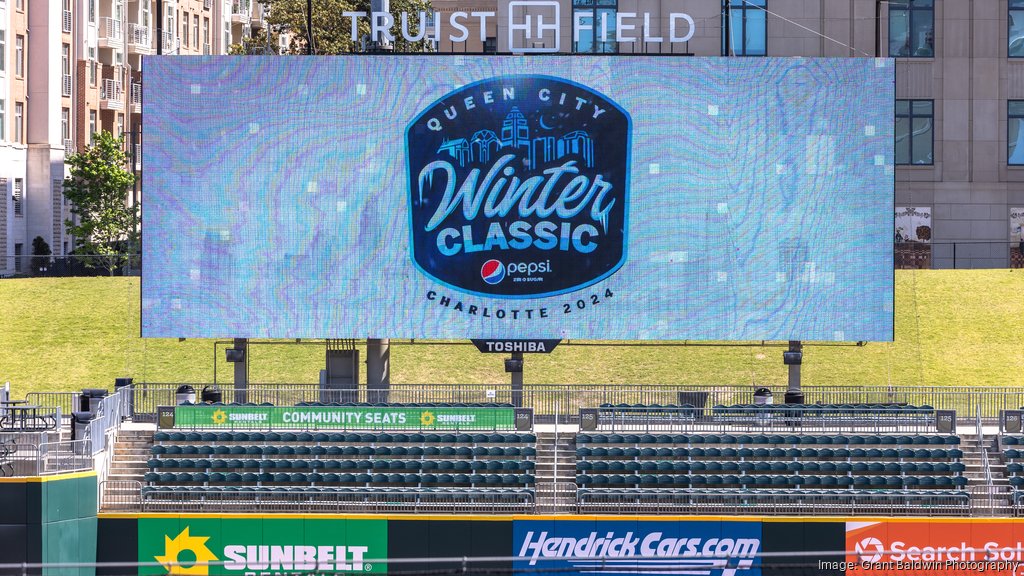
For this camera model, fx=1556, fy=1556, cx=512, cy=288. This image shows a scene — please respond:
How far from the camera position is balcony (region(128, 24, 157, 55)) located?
229 feet

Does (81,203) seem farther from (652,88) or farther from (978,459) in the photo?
(978,459)

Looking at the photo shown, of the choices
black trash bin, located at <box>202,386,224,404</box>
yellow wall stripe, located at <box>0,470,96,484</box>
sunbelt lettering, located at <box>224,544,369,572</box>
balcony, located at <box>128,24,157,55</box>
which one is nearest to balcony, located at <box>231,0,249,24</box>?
balcony, located at <box>128,24,157,55</box>

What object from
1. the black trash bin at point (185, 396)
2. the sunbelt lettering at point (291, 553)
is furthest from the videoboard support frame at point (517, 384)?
the black trash bin at point (185, 396)

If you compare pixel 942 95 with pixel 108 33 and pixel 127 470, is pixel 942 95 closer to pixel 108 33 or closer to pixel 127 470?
pixel 127 470

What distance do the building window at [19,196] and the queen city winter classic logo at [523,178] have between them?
3181 cm

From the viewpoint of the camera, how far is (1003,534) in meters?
27.9

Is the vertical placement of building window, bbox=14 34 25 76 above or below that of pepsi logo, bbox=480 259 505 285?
above

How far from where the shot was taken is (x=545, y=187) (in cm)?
3086

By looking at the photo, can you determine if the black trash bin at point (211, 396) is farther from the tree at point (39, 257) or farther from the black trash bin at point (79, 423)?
the tree at point (39, 257)

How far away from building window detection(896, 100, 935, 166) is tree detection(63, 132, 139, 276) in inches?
1081

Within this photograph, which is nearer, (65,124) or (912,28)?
(912,28)

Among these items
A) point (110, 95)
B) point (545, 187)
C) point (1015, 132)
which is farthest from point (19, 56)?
point (1015, 132)

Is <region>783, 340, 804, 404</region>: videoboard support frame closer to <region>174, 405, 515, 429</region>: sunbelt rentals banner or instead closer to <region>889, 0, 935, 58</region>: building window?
<region>174, 405, 515, 429</region>: sunbelt rentals banner

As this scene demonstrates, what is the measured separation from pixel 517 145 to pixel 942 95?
23490mm
